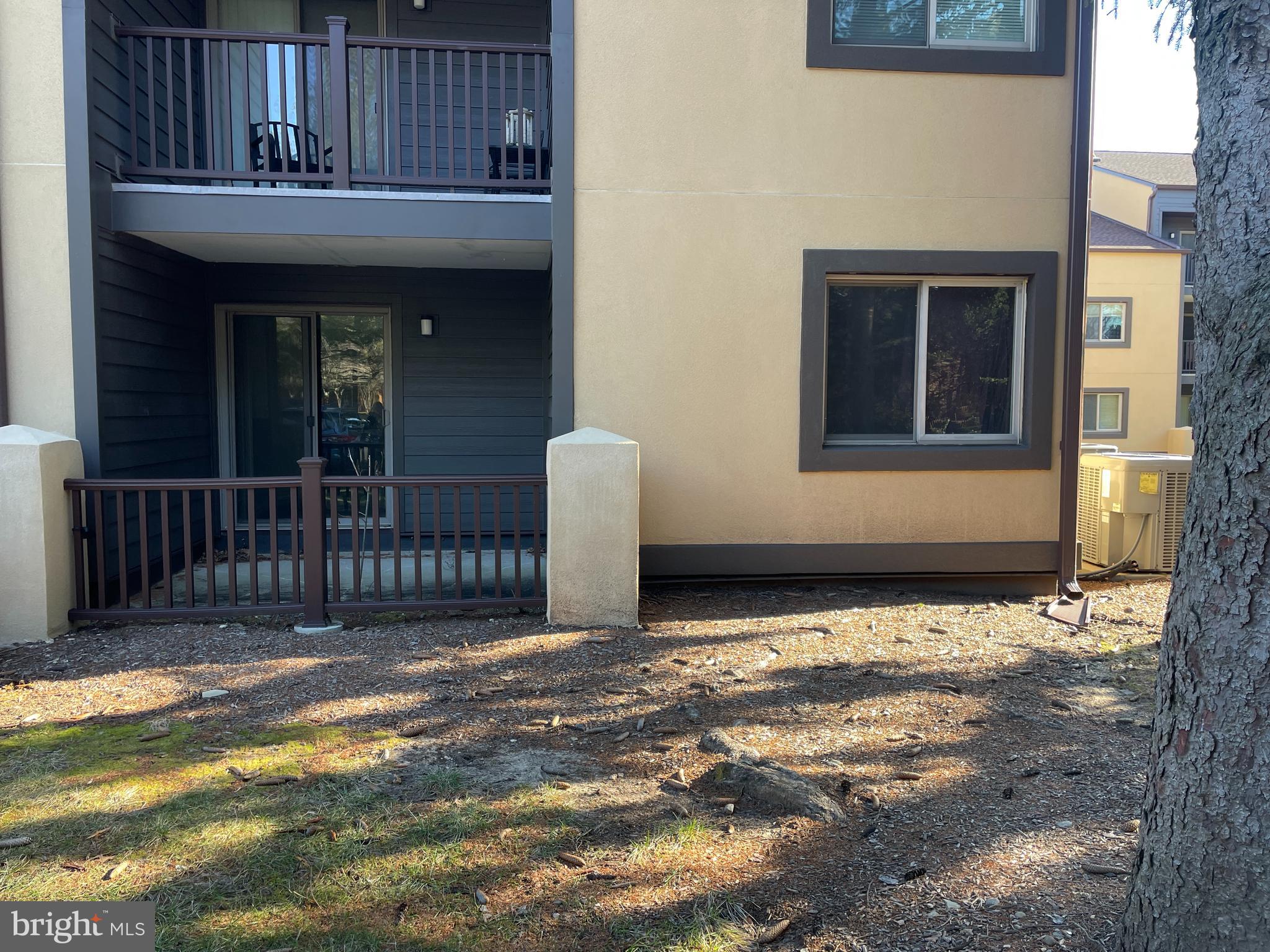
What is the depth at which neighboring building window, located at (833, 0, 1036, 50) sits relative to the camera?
630 cm

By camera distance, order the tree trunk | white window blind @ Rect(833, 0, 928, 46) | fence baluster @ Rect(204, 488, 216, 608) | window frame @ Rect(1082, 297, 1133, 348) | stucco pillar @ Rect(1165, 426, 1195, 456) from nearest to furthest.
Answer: the tree trunk
fence baluster @ Rect(204, 488, 216, 608)
white window blind @ Rect(833, 0, 928, 46)
stucco pillar @ Rect(1165, 426, 1195, 456)
window frame @ Rect(1082, 297, 1133, 348)

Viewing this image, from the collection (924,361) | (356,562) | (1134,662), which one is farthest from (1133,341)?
(356,562)

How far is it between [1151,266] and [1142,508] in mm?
14729

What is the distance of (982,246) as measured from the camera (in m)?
6.44

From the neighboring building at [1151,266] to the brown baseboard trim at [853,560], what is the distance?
507 inches

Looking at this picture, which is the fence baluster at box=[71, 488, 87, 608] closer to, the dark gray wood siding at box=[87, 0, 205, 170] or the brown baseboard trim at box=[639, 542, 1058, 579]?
the dark gray wood siding at box=[87, 0, 205, 170]

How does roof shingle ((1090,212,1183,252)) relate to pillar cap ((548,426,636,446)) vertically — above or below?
above

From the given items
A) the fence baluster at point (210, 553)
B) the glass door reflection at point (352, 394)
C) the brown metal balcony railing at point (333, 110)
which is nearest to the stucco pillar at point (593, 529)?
the fence baluster at point (210, 553)

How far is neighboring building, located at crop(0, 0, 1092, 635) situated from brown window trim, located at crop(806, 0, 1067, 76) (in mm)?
20

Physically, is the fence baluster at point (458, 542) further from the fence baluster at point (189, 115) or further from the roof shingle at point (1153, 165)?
the roof shingle at point (1153, 165)

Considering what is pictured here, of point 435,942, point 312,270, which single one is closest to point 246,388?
point 312,270

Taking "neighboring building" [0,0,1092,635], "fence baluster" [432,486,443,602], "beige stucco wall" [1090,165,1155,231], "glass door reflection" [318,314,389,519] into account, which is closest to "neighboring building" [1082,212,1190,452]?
"beige stucco wall" [1090,165,1155,231]

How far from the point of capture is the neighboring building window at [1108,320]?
19.8 m

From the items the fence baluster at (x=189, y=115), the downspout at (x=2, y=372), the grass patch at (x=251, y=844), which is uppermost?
the fence baluster at (x=189, y=115)
